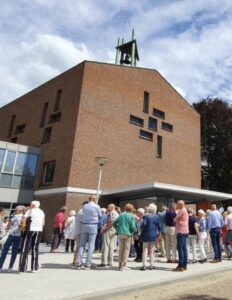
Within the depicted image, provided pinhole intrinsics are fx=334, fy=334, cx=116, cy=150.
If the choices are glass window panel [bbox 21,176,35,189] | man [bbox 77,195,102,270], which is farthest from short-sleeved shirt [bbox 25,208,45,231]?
glass window panel [bbox 21,176,35,189]

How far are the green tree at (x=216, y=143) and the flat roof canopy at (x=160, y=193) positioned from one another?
9.95 m

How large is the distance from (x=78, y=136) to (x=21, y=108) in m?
10.1

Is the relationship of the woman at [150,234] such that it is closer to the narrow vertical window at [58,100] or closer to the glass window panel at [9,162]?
the glass window panel at [9,162]

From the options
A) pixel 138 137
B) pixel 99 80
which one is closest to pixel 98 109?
pixel 99 80

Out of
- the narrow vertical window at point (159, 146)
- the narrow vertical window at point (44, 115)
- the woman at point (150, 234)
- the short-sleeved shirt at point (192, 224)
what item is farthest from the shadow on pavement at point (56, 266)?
the narrow vertical window at point (159, 146)

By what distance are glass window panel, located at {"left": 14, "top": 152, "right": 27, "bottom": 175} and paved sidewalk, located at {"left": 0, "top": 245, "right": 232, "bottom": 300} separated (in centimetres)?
1364

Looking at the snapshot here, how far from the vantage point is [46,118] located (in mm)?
25047

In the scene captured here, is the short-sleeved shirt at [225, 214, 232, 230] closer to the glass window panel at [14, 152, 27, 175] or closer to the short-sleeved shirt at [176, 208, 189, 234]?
the short-sleeved shirt at [176, 208, 189, 234]

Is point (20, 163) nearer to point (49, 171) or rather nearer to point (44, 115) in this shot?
point (49, 171)

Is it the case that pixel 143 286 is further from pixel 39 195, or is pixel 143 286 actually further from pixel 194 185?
pixel 194 185

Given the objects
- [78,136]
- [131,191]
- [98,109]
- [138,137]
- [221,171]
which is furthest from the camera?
[221,171]

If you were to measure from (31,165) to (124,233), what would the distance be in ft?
51.6

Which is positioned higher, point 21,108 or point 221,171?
point 21,108

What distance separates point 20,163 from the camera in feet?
73.6
